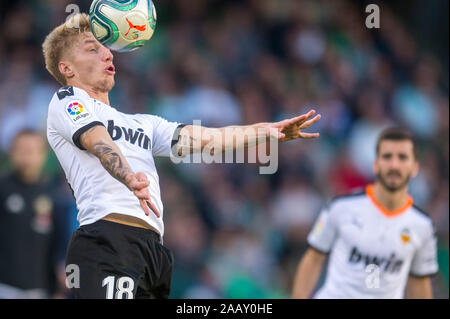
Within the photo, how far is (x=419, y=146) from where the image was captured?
11461mm

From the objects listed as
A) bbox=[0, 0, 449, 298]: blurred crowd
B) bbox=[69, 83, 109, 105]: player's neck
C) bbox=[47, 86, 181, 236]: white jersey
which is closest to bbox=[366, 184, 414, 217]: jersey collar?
bbox=[0, 0, 449, 298]: blurred crowd

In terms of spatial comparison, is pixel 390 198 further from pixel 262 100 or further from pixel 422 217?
pixel 262 100

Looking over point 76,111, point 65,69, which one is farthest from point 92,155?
point 65,69

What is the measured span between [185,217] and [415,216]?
4.13 meters

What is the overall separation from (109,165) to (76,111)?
475 millimetres

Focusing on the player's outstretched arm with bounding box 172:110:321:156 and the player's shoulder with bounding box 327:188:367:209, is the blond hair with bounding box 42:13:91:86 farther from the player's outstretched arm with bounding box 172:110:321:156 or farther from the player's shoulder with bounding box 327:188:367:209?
the player's shoulder with bounding box 327:188:367:209

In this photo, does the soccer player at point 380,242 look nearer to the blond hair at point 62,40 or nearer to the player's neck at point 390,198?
the player's neck at point 390,198

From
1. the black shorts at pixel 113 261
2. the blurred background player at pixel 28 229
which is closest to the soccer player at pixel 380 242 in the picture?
the black shorts at pixel 113 261

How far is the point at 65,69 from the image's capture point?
16.8 ft

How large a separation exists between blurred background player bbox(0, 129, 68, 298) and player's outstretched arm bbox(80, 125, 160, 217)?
361cm

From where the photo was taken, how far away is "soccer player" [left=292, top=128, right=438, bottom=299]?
6578 mm

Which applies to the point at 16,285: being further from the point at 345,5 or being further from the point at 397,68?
the point at 345,5

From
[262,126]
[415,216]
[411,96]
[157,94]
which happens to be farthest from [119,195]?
[411,96]

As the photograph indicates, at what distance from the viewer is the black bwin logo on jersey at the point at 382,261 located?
6582 millimetres
